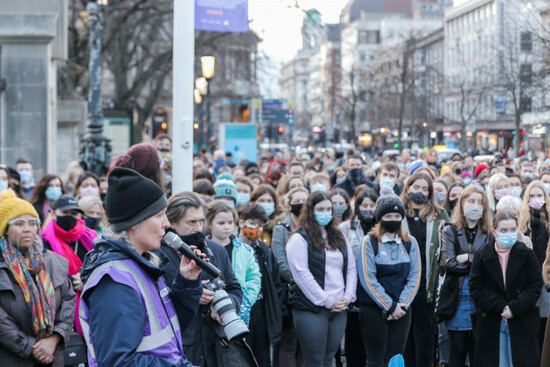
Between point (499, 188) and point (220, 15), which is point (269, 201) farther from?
point (499, 188)

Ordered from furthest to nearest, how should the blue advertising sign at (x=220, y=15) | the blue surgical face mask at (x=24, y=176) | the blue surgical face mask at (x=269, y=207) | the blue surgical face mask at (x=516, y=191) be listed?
the blue surgical face mask at (x=24, y=176)
the blue surgical face mask at (x=516, y=191)
the blue surgical face mask at (x=269, y=207)
the blue advertising sign at (x=220, y=15)

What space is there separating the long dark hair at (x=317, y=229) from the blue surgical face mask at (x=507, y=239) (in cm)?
152

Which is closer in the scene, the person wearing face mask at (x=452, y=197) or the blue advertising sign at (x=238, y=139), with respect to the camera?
the person wearing face mask at (x=452, y=197)

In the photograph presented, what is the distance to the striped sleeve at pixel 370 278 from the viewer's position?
8.60m

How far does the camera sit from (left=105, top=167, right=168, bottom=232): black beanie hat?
3.74 meters

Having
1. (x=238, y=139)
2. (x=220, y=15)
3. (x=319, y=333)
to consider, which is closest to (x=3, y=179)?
(x=220, y=15)

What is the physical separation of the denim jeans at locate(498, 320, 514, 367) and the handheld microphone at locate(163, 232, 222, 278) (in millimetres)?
5598

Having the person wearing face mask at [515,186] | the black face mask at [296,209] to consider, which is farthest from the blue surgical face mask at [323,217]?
the person wearing face mask at [515,186]

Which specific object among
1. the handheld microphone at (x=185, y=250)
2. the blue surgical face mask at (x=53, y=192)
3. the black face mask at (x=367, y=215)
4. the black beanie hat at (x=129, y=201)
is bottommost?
the black face mask at (x=367, y=215)

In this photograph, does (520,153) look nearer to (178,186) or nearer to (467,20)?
(178,186)

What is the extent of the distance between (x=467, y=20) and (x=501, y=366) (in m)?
80.0

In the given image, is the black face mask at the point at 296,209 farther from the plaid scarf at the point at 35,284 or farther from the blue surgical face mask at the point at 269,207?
the plaid scarf at the point at 35,284

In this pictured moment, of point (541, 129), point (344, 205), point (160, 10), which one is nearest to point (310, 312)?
point (344, 205)

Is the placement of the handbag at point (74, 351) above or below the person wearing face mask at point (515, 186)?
below
